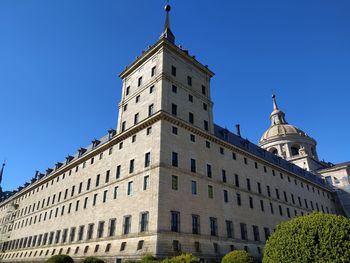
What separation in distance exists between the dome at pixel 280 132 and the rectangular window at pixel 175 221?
63.3m

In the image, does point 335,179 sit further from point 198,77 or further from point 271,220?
point 198,77

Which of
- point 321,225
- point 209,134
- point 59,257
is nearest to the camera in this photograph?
point 321,225

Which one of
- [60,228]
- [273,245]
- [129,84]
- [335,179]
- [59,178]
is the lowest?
[273,245]

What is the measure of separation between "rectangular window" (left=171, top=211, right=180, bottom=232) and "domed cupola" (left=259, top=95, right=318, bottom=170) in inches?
2289

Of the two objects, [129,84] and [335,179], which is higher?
[129,84]

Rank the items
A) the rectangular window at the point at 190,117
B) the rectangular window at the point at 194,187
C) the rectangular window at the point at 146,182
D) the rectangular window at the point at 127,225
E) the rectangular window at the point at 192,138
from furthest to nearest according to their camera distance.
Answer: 1. the rectangular window at the point at 190,117
2. the rectangular window at the point at 192,138
3. the rectangular window at the point at 194,187
4. the rectangular window at the point at 146,182
5. the rectangular window at the point at 127,225

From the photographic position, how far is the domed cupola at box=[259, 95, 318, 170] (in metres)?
75.2

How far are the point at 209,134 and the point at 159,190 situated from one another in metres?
12.7

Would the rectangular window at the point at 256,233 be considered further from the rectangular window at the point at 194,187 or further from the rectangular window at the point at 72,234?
the rectangular window at the point at 72,234

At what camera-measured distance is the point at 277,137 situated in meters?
81.6

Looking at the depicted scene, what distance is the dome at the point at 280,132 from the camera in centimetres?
8181

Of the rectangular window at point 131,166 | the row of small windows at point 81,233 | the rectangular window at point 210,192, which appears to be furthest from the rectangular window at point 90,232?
the rectangular window at point 210,192

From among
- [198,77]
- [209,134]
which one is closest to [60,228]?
[209,134]

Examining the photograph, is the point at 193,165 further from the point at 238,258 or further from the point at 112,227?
the point at 238,258
